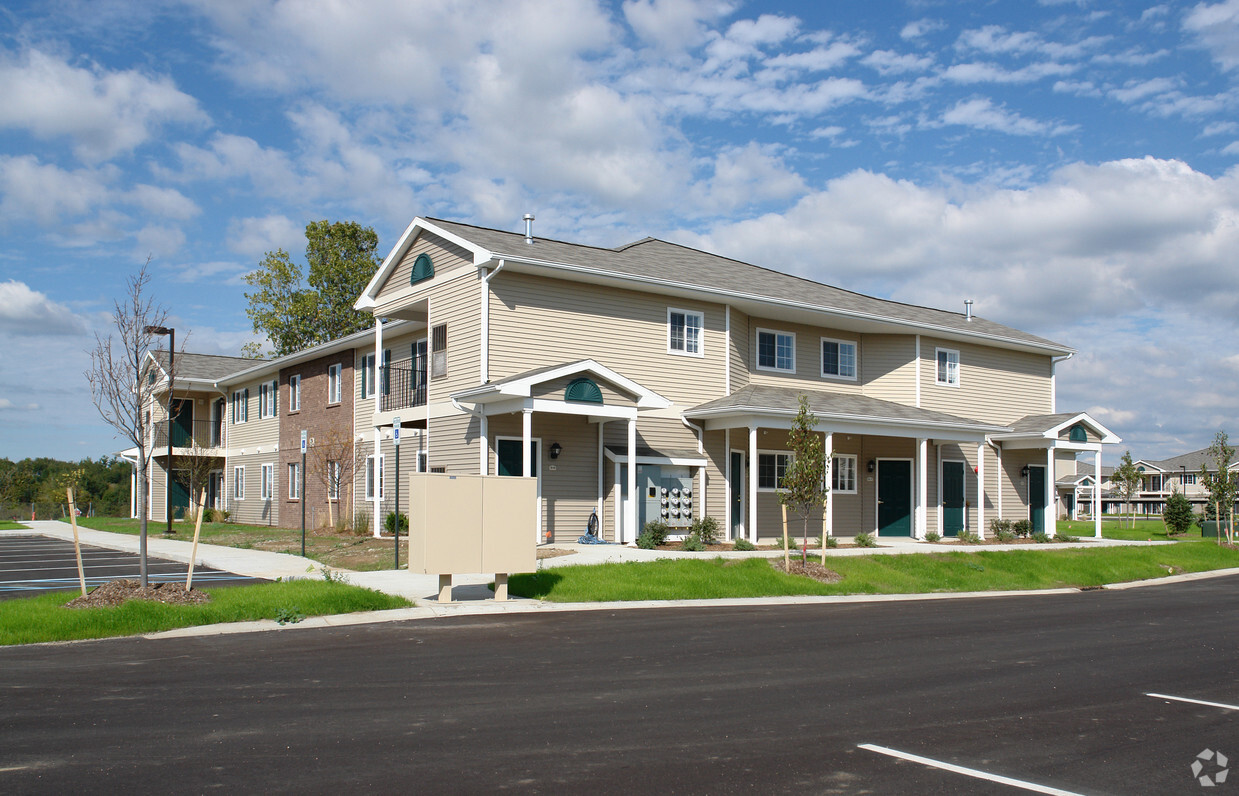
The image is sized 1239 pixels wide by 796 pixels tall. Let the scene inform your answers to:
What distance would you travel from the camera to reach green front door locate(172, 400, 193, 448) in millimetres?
40062

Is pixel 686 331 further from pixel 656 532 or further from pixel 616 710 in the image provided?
pixel 616 710

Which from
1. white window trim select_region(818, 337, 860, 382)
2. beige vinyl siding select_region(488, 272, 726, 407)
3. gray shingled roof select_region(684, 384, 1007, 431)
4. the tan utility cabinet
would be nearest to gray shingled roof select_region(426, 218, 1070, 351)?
beige vinyl siding select_region(488, 272, 726, 407)

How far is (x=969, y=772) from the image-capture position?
19.2ft

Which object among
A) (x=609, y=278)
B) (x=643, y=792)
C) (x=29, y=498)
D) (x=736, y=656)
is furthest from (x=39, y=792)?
(x=29, y=498)

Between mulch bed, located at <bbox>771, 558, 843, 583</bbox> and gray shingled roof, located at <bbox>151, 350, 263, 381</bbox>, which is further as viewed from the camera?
gray shingled roof, located at <bbox>151, 350, 263, 381</bbox>

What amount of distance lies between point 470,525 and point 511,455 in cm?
784

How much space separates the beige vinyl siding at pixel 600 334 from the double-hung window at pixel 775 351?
2.18 metres

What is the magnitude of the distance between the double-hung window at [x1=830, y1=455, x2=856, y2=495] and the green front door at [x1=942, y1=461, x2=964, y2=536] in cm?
324

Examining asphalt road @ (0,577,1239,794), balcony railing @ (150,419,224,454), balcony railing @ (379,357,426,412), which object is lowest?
asphalt road @ (0,577,1239,794)

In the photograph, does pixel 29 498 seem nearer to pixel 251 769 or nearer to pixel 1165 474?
pixel 251 769

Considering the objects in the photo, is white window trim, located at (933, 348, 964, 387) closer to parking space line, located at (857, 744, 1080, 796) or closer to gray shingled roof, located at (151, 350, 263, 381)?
parking space line, located at (857, 744, 1080, 796)

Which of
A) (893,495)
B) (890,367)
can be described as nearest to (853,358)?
(890,367)

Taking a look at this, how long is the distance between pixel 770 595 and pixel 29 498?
74.9 meters

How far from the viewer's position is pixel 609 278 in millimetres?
21844
